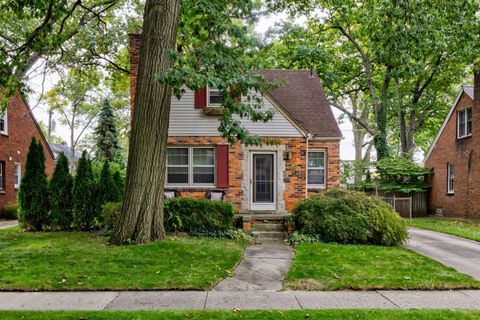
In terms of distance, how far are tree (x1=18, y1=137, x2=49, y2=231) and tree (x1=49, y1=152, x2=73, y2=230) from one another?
0.27 metres

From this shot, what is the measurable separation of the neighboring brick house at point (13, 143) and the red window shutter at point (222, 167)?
11900 millimetres

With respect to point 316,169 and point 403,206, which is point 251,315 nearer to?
point 316,169

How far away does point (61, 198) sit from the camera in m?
12.1

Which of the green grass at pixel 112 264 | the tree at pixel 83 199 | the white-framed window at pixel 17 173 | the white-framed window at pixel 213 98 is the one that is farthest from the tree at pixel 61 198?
the white-framed window at pixel 17 173

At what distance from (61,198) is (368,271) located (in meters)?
9.68

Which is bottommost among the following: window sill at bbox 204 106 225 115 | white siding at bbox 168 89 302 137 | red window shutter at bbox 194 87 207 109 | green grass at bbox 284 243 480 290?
green grass at bbox 284 243 480 290

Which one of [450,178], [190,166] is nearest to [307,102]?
[190,166]

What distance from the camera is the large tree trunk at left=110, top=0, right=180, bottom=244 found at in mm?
8844

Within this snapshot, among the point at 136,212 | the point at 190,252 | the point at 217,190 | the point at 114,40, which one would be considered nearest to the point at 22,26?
the point at 114,40

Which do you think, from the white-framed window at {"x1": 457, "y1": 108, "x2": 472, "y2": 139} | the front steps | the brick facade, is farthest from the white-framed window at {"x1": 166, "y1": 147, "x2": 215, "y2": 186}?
the white-framed window at {"x1": 457, "y1": 108, "x2": 472, "y2": 139}

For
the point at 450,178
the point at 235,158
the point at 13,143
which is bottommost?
the point at 450,178

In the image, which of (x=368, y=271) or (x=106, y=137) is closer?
(x=368, y=271)

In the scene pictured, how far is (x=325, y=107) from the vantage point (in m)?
16.2

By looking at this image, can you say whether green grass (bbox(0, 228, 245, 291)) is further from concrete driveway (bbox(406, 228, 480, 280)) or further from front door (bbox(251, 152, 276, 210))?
concrete driveway (bbox(406, 228, 480, 280))
